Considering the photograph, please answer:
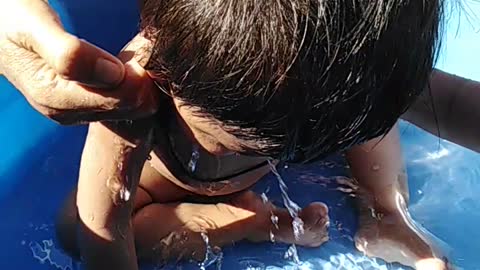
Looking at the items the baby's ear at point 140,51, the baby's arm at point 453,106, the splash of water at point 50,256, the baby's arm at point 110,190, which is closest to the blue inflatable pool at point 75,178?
the splash of water at point 50,256

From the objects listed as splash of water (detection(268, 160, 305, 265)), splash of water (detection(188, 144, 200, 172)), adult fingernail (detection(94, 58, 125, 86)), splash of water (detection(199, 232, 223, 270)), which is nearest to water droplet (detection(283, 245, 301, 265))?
splash of water (detection(268, 160, 305, 265))

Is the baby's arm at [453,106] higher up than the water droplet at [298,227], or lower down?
higher up

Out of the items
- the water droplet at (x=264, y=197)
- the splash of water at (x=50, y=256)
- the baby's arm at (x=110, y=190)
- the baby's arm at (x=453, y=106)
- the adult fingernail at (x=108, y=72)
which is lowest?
the splash of water at (x=50, y=256)

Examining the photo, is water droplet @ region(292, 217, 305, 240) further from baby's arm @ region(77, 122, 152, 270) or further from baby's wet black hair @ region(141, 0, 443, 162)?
baby's wet black hair @ region(141, 0, 443, 162)

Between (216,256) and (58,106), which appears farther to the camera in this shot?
(216,256)

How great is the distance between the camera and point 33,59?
989mm

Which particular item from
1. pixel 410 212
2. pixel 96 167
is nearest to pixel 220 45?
pixel 96 167

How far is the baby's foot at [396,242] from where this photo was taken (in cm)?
145

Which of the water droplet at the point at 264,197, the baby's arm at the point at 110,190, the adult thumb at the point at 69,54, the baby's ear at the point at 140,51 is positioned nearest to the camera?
the adult thumb at the point at 69,54

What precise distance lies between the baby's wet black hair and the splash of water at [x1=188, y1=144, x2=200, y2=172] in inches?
10.5

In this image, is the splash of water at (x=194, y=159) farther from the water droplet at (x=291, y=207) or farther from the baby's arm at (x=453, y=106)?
the baby's arm at (x=453, y=106)

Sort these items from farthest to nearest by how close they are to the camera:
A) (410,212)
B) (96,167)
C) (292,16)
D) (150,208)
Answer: (410,212) → (150,208) → (96,167) → (292,16)

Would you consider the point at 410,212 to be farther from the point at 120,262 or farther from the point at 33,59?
the point at 33,59

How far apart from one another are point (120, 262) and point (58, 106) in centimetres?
37
